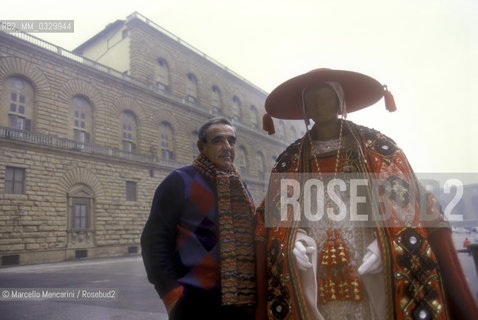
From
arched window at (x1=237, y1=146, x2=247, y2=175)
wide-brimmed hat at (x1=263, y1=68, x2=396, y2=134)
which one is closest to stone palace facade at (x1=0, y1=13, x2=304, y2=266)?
arched window at (x1=237, y1=146, x2=247, y2=175)

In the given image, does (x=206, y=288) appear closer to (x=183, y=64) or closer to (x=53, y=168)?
(x=53, y=168)

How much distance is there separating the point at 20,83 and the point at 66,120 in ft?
7.72

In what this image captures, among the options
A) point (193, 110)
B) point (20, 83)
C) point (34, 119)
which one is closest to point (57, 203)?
point (34, 119)

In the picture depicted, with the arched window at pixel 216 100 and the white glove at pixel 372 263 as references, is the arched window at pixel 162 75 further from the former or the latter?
the white glove at pixel 372 263

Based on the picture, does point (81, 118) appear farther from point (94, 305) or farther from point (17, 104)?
point (94, 305)

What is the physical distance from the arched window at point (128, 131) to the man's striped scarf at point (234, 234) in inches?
692

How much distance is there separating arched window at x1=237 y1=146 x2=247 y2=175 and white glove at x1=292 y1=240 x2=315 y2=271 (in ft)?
86.0

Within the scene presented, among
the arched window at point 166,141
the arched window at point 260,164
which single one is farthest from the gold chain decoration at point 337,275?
the arched window at point 260,164

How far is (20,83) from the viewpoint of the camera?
15.2 meters

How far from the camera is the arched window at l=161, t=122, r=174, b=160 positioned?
2134 cm

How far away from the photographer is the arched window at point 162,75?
22.2 meters

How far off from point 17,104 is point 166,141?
8344 millimetres

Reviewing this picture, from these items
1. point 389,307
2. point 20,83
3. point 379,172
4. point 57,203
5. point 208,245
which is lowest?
point 389,307

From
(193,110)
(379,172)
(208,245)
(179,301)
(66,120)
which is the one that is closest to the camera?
(379,172)
